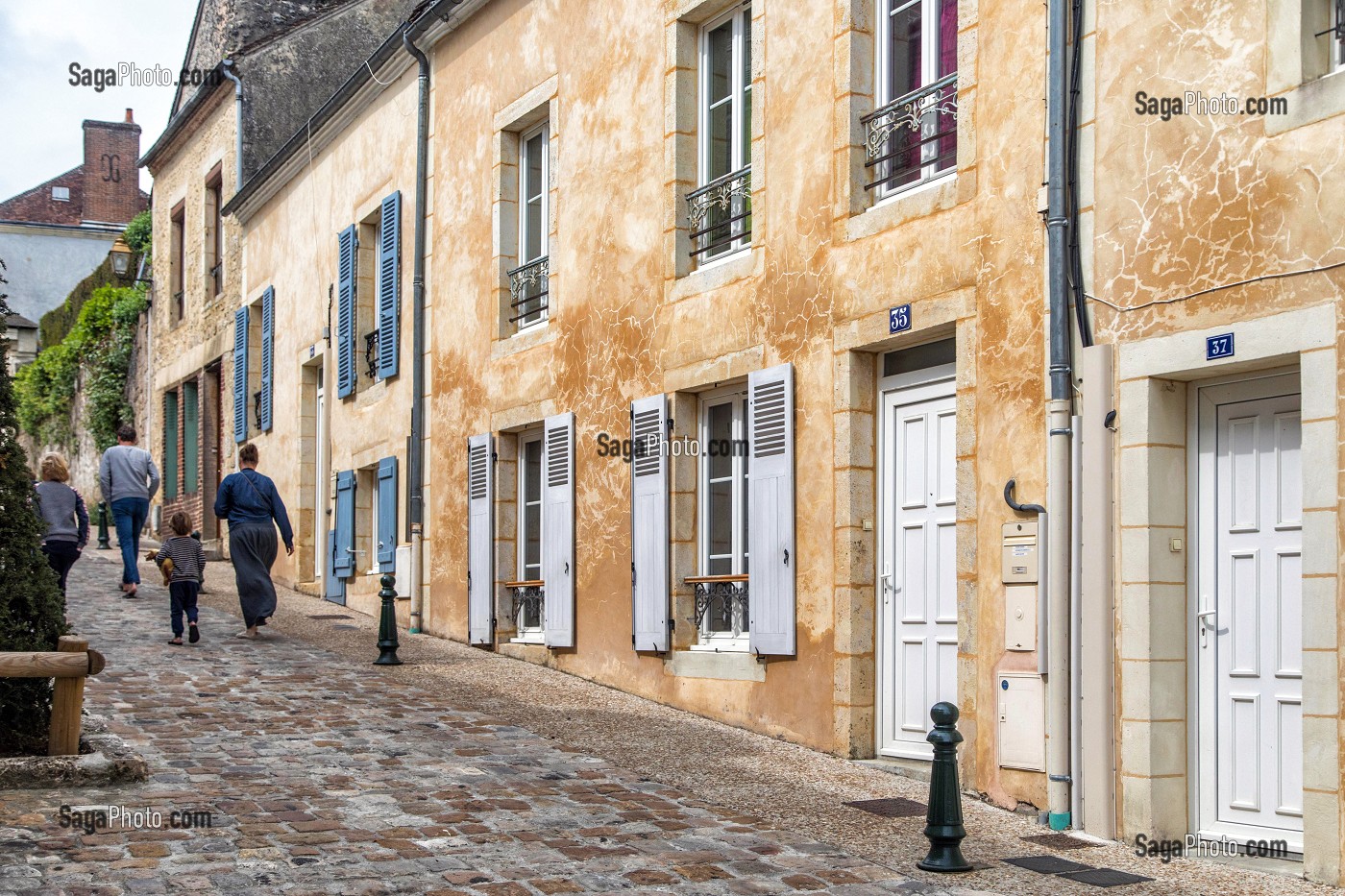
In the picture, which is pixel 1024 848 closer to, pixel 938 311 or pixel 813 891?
pixel 813 891

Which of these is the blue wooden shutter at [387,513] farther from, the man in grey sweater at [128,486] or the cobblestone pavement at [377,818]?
the cobblestone pavement at [377,818]

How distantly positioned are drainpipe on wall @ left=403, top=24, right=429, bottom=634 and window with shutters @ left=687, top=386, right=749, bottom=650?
487cm

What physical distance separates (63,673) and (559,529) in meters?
5.07

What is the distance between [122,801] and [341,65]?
56.0 ft

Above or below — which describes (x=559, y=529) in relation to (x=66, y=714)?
above

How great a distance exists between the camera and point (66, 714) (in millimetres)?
7047

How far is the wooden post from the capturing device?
23.0 ft

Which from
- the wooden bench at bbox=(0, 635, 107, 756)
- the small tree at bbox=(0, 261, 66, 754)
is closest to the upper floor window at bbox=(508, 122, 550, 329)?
the small tree at bbox=(0, 261, 66, 754)

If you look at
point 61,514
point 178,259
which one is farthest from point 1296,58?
point 178,259

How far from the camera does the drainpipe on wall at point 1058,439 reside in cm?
684

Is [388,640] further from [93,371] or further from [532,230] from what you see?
[93,371]

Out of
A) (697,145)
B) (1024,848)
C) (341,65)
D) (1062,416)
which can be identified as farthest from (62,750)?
(341,65)

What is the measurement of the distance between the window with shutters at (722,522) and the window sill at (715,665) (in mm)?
122

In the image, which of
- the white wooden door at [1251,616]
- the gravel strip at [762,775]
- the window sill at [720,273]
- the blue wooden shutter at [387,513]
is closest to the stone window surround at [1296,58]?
the white wooden door at [1251,616]
